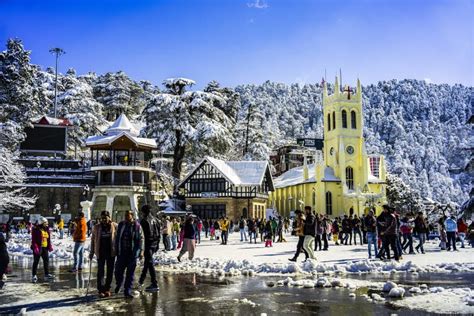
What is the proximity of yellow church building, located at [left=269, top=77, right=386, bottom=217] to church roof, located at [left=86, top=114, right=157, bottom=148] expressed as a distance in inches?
952

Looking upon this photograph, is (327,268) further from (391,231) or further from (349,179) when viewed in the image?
(349,179)

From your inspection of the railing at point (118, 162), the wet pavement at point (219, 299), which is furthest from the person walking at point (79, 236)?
the railing at point (118, 162)

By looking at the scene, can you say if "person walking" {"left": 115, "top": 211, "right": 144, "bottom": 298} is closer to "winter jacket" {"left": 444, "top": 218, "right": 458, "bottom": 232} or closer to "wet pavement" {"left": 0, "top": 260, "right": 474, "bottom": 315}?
"wet pavement" {"left": 0, "top": 260, "right": 474, "bottom": 315}

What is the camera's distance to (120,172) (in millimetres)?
46250

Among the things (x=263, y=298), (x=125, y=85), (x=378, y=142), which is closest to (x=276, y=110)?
(x=378, y=142)

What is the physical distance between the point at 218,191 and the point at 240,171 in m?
3.50

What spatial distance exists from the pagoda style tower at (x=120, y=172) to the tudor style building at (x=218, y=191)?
4.46 m

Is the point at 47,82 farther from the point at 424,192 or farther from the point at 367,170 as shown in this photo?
the point at 424,192

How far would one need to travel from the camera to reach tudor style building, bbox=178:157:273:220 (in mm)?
48250

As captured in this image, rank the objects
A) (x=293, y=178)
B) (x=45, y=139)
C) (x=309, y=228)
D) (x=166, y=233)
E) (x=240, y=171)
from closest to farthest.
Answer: (x=309, y=228) < (x=166, y=233) < (x=45, y=139) < (x=240, y=171) < (x=293, y=178)

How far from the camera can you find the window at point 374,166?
7092 centimetres

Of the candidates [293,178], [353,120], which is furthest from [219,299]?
[293,178]

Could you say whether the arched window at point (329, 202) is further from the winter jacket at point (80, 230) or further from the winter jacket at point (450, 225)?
the winter jacket at point (80, 230)

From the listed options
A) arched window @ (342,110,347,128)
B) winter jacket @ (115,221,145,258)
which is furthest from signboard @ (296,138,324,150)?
winter jacket @ (115,221,145,258)
